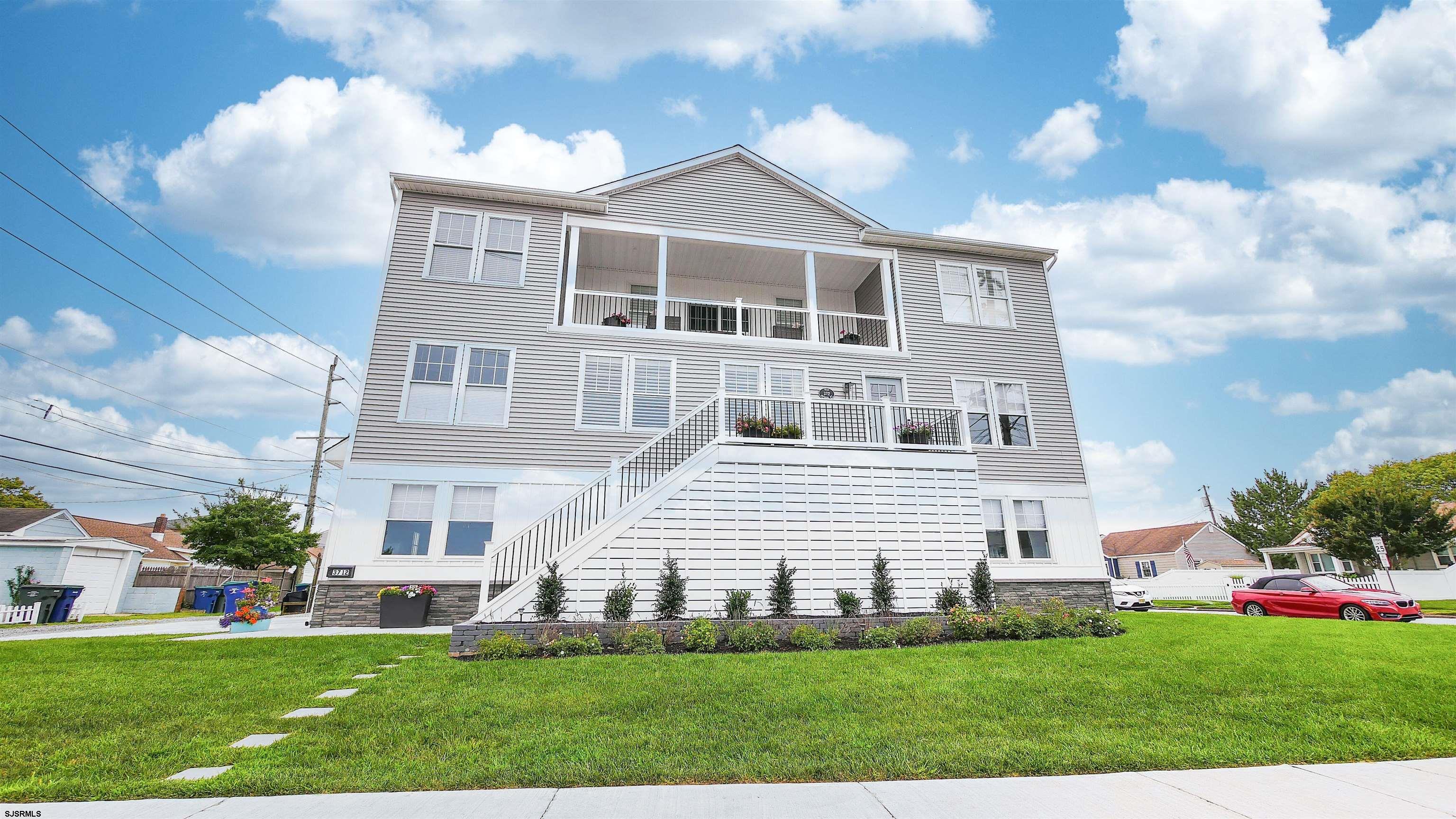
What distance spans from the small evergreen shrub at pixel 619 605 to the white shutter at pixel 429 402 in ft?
19.9

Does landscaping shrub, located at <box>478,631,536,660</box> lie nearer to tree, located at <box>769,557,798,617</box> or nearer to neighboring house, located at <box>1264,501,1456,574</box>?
tree, located at <box>769,557,798,617</box>

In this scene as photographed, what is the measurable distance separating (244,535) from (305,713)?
69.4ft

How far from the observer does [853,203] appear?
16.3 m

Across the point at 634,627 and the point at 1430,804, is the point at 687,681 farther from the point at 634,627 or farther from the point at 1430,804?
the point at 1430,804

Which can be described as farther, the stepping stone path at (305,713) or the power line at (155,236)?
the power line at (155,236)

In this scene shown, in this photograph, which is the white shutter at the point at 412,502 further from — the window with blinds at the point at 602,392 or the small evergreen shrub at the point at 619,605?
the small evergreen shrub at the point at 619,605

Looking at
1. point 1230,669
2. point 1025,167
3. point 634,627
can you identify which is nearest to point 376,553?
point 634,627

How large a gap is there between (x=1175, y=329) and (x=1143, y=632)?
846 inches

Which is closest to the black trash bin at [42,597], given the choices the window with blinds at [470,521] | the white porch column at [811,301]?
the window with blinds at [470,521]

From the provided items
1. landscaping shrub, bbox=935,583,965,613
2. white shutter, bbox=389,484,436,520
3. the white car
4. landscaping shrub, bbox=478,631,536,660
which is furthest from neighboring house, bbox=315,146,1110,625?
the white car

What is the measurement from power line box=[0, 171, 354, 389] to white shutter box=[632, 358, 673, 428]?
13.6 meters

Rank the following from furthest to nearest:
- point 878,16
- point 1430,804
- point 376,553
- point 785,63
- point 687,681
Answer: point 785,63, point 878,16, point 376,553, point 687,681, point 1430,804

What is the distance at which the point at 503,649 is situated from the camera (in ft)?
24.8

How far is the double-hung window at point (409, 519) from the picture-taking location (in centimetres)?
1187
